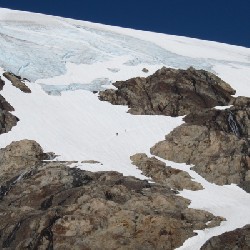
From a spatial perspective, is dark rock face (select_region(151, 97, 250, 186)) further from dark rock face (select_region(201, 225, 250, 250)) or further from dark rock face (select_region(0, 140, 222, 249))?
dark rock face (select_region(201, 225, 250, 250))

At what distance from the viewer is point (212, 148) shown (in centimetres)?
4622

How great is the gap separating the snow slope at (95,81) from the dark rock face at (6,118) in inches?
29.7

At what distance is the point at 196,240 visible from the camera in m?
31.7

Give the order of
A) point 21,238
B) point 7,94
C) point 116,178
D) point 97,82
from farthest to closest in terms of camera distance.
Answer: point 97,82 → point 7,94 → point 116,178 → point 21,238

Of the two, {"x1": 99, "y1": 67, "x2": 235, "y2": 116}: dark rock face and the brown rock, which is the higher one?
{"x1": 99, "y1": 67, "x2": 235, "y2": 116}: dark rock face

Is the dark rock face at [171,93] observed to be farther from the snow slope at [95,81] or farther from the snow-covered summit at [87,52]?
the snow-covered summit at [87,52]

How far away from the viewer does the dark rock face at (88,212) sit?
101 feet

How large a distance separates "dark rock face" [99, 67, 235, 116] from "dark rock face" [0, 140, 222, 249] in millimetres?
21889

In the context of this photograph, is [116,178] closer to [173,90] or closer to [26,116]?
[26,116]

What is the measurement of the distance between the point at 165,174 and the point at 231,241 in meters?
13.0

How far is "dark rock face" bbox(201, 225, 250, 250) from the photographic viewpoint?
95.9 feet

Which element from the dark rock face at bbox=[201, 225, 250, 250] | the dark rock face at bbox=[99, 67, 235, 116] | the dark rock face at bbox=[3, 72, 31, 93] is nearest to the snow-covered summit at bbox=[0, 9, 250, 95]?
the dark rock face at bbox=[3, 72, 31, 93]

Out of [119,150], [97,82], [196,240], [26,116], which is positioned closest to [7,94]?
[26,116]

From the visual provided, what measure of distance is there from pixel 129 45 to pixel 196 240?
179 ft
